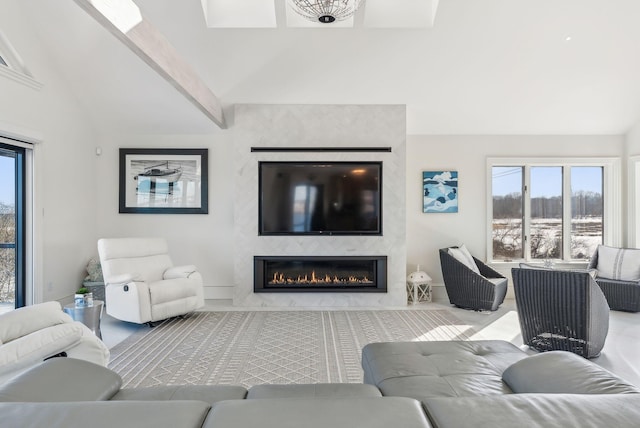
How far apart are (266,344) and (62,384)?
2.34m

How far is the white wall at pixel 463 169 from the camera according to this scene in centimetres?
581

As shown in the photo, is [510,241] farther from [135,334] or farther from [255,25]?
[135,334]

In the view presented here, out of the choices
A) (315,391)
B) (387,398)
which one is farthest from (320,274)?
(387,398)

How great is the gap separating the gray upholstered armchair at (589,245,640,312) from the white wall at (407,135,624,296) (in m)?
1.43

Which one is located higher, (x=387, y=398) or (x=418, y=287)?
(x=387, y=398)

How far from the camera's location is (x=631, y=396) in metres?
1.06

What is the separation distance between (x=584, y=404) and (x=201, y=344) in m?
3.22

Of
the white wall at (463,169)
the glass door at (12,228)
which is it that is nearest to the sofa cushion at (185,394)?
the glass door at (12,228)

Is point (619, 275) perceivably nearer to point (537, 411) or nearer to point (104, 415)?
point (537, 411)

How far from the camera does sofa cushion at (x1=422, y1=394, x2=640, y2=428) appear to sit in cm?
92

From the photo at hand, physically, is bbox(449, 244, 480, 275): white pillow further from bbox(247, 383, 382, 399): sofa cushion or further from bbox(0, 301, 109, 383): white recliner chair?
bbox(0, 301, 109, 383): white recliner chair

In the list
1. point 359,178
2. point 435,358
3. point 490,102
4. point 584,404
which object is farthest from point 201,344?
point 490,102

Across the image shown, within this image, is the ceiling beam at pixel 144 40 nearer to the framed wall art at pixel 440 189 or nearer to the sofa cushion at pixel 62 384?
the sofa cushion at pixel 62 384

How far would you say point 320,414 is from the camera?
950mm
